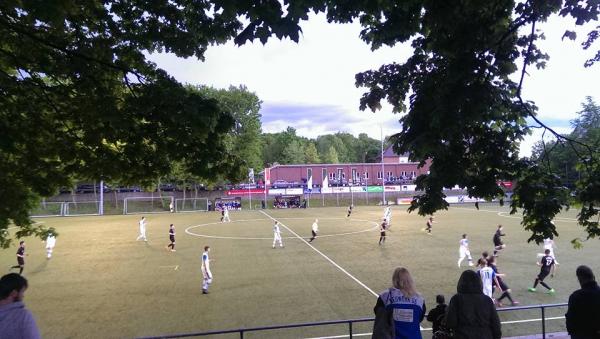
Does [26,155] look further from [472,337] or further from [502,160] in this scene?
[502,160]

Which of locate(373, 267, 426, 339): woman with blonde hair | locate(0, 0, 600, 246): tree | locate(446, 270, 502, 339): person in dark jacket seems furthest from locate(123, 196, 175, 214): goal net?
locate(446, 270, 502, 339): person in dark jacket

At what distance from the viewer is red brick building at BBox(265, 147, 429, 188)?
83625mm

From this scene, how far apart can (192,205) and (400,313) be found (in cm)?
6783

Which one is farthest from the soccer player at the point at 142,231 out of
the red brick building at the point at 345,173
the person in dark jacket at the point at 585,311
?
the red brick building at the point at 345,173

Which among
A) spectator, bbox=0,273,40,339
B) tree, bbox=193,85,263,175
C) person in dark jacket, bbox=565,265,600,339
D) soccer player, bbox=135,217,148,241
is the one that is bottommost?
soccer player, bbox=135,217,148,241

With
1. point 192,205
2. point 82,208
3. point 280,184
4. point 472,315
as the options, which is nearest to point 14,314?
→ point 472,315

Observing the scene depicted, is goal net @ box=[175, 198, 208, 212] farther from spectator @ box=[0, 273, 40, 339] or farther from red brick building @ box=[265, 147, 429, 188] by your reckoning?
spectator @ box=[0, 273, 40, 339]

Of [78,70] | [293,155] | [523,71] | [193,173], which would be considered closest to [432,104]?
[523,71]

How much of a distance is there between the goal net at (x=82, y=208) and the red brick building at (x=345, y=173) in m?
31.2

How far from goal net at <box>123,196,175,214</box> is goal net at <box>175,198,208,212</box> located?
5.32 ft

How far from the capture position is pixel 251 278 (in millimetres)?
19516

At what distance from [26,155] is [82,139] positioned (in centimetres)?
126

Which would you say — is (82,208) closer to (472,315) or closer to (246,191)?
(246,191)

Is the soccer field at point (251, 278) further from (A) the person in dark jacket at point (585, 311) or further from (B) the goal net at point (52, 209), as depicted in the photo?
(B) the goal net at point (52, 209)
